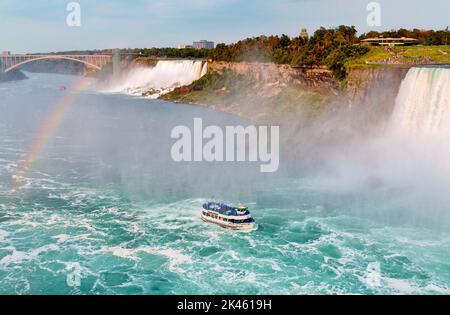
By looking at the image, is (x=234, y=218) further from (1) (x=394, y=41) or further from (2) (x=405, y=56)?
(1) (x=394, y=41)

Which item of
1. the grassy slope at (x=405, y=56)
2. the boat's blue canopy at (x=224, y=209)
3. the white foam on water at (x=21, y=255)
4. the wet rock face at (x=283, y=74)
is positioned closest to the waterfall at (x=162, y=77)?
the wet rock face at (x=283, y=74)

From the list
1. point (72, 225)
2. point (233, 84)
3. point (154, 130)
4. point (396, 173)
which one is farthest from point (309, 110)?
point (72, 225)

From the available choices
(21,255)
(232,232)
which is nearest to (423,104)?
(232,232)

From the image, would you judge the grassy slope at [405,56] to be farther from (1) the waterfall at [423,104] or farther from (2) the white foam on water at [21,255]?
(2) the white foam on water at [21,255]

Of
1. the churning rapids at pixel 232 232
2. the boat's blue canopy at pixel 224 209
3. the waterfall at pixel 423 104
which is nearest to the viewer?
the churning rapids at pixel 232 232

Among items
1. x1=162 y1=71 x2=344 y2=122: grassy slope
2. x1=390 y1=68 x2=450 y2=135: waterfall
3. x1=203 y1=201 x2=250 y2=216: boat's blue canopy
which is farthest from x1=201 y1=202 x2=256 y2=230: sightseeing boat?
x1=162 y1=71 x2=344 y2=122: grassy slope

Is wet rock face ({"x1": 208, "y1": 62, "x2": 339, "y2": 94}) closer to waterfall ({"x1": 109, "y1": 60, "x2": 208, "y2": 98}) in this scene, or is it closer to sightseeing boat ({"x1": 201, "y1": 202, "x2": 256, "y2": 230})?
waterfall ({"x1": 109, "y1": 60, "x2": 208, "y2": 98})

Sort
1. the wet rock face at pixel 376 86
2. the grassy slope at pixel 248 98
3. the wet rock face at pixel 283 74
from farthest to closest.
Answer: the wet rock face at pixel 283 74
the grassy slope at pixel 248 98
the wet rock face at pixel 376 86

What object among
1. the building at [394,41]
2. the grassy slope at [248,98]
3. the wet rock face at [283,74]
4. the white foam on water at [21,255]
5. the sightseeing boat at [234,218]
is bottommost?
the white foam on water at [21,255]
